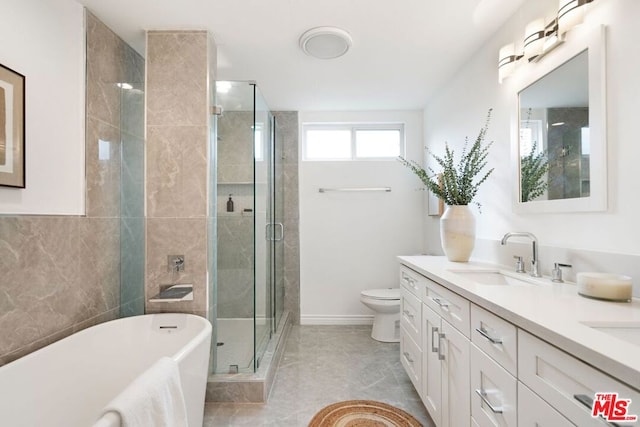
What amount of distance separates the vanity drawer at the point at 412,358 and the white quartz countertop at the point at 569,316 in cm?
70

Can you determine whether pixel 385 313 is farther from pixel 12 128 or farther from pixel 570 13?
pixel 12 128

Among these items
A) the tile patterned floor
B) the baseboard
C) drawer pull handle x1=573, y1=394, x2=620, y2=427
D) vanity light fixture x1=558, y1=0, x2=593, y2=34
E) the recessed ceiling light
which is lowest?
the tile patterned floor

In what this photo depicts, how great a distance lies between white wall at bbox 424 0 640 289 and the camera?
116cm

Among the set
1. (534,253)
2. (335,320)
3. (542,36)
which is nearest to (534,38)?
(542,36)

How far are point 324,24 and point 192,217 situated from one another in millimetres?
1511

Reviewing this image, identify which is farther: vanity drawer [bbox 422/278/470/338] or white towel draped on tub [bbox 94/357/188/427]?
vanity drawer [bbox 422/278/470/338]

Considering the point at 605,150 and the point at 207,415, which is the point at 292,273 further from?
the point at 605,150

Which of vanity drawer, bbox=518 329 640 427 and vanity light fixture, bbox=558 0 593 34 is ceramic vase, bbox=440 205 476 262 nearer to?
vanity light fixture, bbox=558 0 593 34

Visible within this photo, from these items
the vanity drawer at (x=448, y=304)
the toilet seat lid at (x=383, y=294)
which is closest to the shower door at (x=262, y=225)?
the toilet seat lid at (x=383, y=294)

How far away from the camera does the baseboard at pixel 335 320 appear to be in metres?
3.58

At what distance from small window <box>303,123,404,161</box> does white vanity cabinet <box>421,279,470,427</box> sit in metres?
2.23

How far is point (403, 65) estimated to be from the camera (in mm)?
2518

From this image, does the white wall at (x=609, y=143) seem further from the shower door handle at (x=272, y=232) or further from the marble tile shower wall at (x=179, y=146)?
the marble tile shower wall at (x=179, y=146)

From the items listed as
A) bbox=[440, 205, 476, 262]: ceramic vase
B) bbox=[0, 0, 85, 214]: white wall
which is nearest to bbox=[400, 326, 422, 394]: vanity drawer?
bbox=[440, 205, 476, 262]: ceramic vase
